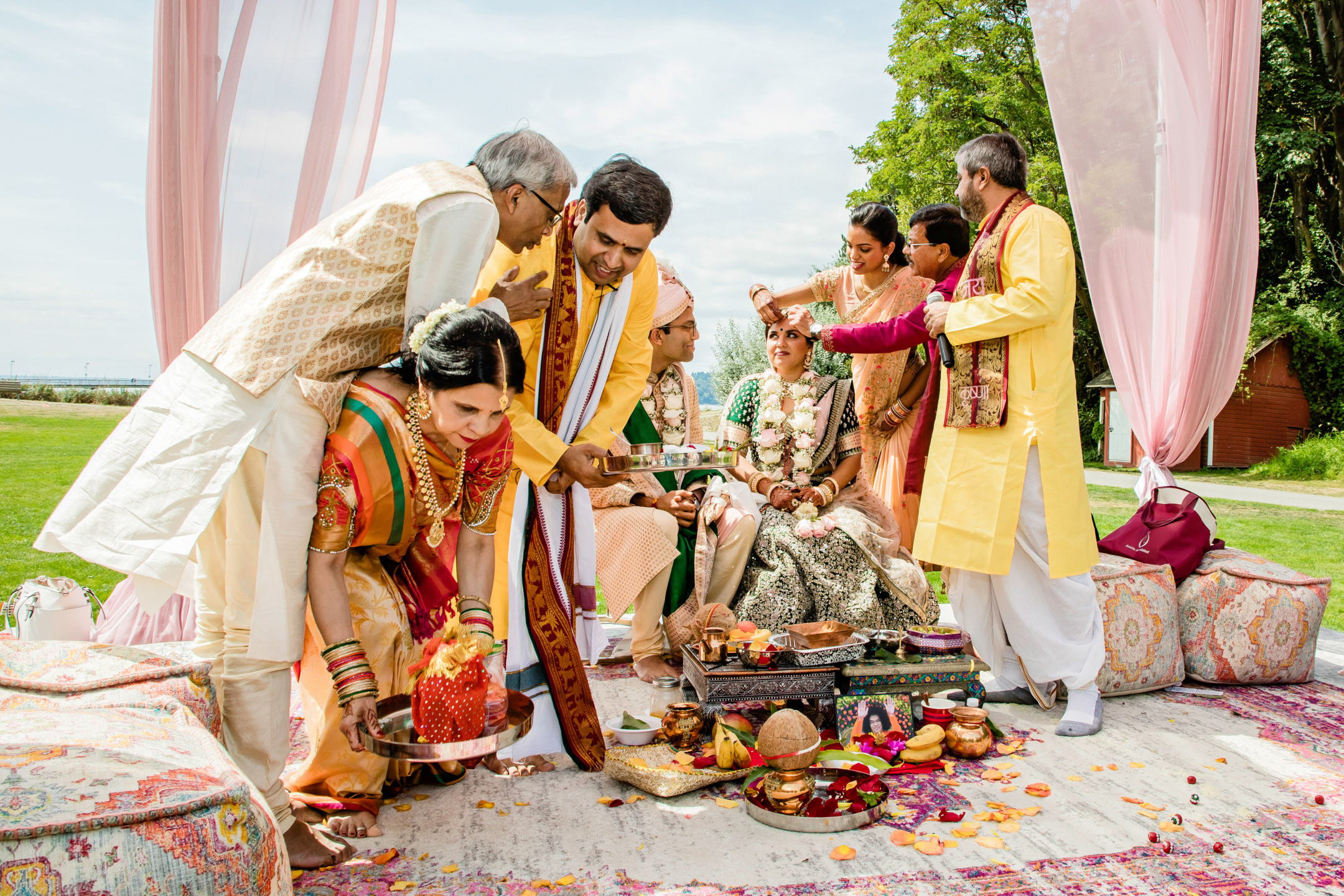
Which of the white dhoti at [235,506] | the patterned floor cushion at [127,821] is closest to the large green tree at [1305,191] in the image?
the white dhoti at [235,506]

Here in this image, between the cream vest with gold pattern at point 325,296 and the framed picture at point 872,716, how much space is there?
2.22m

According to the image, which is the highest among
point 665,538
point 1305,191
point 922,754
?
point 1305,191

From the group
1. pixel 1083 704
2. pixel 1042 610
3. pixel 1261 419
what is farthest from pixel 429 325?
pixel 1261 419

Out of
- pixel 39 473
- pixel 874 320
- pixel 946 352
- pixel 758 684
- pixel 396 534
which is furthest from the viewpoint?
pixel 39 473

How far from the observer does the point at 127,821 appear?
5.08 feet

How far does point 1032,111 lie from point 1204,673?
1879 centimetres

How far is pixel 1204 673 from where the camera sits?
4305 mm

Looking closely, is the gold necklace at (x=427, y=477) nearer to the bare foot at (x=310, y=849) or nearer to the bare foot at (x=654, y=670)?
the bare foot at (x=310, y=849)

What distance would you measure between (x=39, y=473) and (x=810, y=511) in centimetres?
1582

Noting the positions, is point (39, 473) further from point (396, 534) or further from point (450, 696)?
point (450, 696)

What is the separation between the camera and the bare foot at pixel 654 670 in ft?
14.8

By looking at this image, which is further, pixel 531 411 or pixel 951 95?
pixel 951 95

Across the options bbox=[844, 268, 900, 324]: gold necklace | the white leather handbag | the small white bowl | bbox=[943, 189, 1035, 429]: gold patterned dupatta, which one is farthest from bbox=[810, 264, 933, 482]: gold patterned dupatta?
the white leather handbag

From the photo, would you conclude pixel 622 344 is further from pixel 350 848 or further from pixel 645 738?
pixel 350 848
